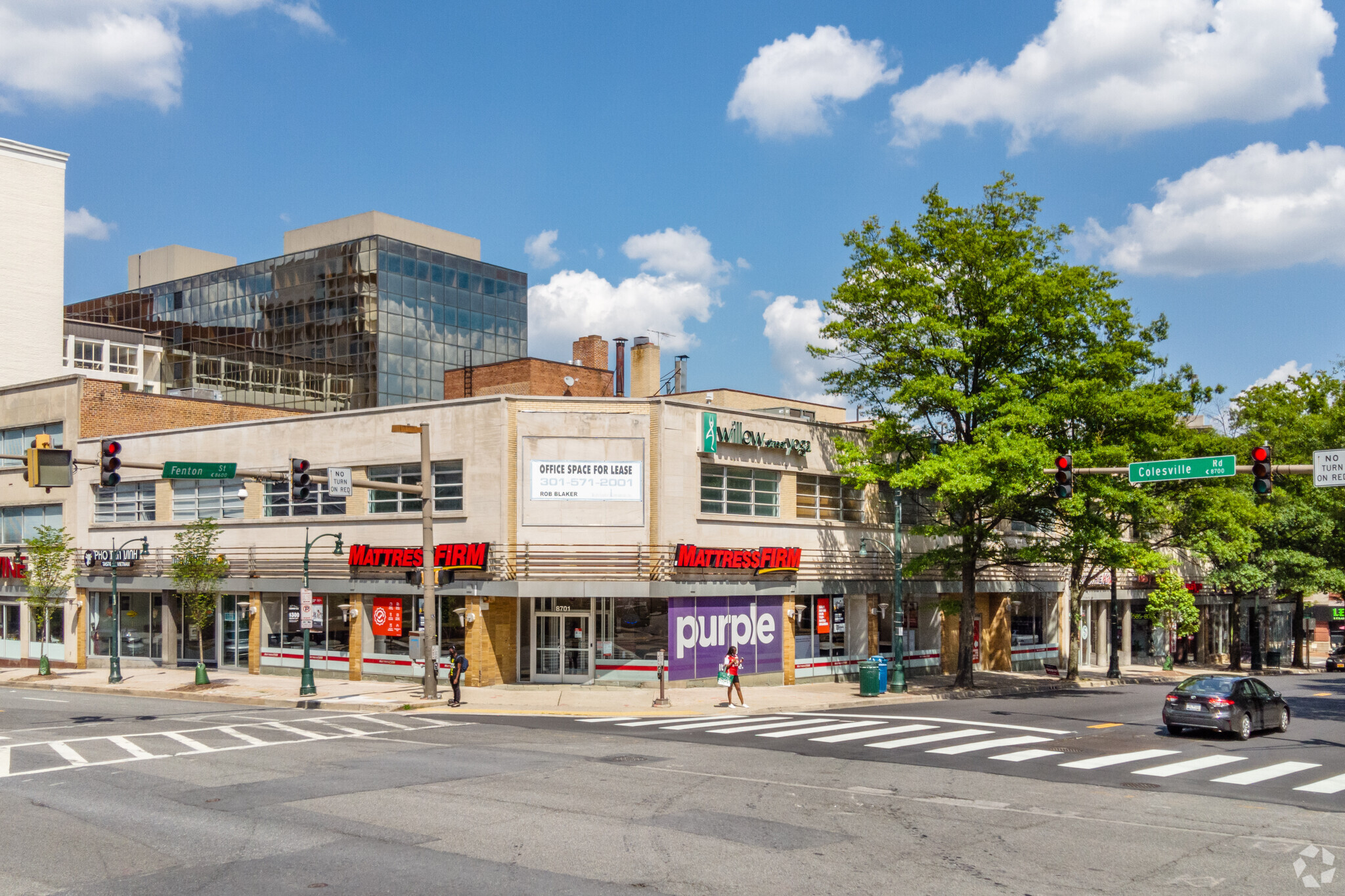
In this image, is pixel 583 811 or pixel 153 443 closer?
pixel 583 811

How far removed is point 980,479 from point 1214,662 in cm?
4078

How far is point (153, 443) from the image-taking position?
45.2 metres

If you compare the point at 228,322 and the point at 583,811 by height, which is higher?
the point at 228,322

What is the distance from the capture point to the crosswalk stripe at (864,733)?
24.0m

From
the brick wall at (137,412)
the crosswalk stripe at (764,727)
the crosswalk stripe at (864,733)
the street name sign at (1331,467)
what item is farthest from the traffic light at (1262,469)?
the brick wall at (137,412)

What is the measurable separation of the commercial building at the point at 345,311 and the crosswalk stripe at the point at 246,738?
200ft

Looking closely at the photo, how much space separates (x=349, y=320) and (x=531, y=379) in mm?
45625

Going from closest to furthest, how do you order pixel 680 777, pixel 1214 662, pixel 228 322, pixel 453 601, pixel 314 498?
1. pixel 680 777
2. pixel 453 601
3. pixel 314 498
4. pixel 1214 662
5. pixel 228 322

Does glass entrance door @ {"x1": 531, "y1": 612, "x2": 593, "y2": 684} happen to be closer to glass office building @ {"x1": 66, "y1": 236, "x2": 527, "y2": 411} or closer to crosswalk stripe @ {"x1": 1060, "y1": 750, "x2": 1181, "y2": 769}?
crosswalk stripe @ {"x1": 1060, "y1": 750, "x2": 1181, "y2": 769}

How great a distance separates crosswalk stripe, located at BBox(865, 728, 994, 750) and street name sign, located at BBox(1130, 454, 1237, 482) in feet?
23.4

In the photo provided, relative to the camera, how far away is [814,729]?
26.1 meters

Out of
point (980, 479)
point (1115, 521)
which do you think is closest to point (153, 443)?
point (980, 479)

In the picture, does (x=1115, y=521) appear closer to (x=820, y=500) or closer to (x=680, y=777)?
(x=820, y=500)

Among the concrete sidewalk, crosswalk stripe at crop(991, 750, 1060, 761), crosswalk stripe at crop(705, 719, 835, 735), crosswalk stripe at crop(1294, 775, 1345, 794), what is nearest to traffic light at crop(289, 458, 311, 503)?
the concrete sidewalk
